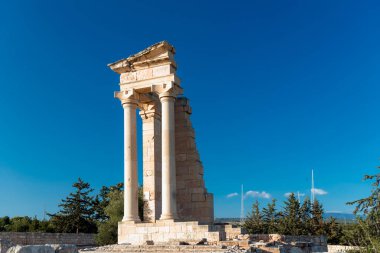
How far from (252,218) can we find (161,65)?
66.4 feet

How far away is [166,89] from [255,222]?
19.2m

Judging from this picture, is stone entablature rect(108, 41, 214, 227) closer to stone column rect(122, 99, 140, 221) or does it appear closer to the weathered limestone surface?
stone column rect(122, 99, 140, 221)

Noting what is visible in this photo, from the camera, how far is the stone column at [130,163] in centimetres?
2205

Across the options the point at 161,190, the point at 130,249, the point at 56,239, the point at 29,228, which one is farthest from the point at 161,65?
the point at 29,228

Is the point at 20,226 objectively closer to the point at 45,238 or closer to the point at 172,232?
the point at 45,238

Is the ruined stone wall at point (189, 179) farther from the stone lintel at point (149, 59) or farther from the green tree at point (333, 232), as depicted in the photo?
the green tree at point (333, 232)

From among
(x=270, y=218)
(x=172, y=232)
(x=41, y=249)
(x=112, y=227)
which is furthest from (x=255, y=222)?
(x=41, y=249)

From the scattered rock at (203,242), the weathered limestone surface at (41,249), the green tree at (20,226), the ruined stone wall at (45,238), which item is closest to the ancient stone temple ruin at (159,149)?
the scattered rock at (203,242)

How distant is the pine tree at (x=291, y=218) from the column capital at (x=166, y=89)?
17.3m

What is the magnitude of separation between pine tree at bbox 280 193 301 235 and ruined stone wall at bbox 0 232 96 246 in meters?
14.5

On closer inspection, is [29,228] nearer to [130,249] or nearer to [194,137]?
[194,137]

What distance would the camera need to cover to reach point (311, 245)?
1931cm

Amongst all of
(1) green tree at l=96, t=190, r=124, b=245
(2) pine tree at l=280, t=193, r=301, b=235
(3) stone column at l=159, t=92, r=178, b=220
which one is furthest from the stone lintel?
(2) pine tree at l=280, t=193, r=301, b=235

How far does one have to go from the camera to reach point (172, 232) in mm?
19797
